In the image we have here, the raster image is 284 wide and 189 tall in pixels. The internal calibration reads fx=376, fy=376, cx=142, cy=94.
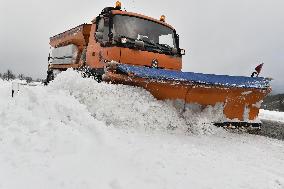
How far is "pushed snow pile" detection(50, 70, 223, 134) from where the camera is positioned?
588cm

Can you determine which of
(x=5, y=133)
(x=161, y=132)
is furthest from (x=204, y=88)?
(x=5, y=133)

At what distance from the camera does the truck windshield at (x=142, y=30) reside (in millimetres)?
7790

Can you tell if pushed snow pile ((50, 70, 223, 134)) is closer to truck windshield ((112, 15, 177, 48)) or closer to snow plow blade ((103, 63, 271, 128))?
snow plow blade ((103, 63, 271, 128))

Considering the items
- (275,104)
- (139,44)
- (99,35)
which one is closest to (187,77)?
(139,44)

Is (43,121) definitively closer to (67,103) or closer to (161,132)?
(67,103)

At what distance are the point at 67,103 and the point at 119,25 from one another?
9.81ft

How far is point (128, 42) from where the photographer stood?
24.7 ft

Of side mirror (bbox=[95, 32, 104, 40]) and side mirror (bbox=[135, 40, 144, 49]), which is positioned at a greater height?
side mirror (bbox=[95, 32, 104, 40])

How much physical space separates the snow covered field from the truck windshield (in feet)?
5.32

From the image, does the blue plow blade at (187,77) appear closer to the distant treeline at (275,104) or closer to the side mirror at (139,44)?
the side mirror at (139,44)

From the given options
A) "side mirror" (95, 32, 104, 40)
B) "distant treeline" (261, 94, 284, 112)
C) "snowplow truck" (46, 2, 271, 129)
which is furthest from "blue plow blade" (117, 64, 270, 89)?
"distant treeline" (261, 94, 284, 112)

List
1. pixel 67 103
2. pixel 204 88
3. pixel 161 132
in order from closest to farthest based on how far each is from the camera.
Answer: pixel 67 103 < pixel 161 132 < pixel 204 88

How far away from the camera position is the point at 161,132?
6.04 meters

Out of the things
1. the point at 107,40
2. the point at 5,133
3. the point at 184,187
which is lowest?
the point at 184,187
